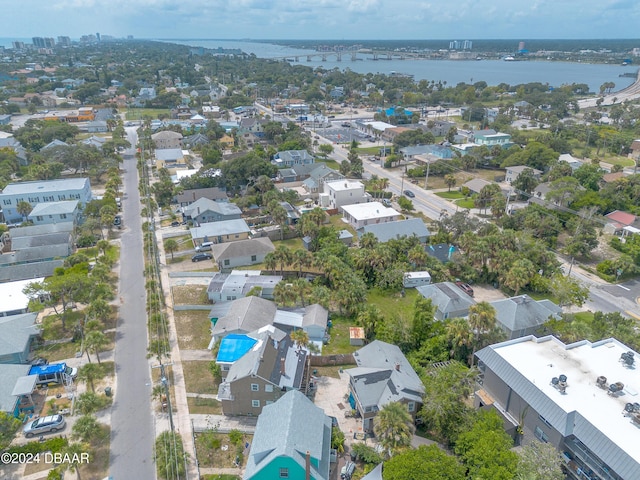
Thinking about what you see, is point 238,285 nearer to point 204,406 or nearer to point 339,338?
point 339,338

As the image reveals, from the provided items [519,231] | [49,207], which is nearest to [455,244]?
[519,231]

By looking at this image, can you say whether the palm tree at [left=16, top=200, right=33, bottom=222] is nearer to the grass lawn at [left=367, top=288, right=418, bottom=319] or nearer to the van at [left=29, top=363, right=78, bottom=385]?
the van at [left=29, top=363, right=78, bottom=385]

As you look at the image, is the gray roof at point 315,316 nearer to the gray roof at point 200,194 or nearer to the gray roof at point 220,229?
the gray roof at point 220,229

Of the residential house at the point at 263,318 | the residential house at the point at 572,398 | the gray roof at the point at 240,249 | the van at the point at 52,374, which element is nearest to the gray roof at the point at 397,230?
the gray roof at the point at 240,249

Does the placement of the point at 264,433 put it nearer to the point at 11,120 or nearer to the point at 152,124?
the point at 152,124

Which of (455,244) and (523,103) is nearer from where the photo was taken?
(455,244)

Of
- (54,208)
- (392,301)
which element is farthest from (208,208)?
(392,301)
